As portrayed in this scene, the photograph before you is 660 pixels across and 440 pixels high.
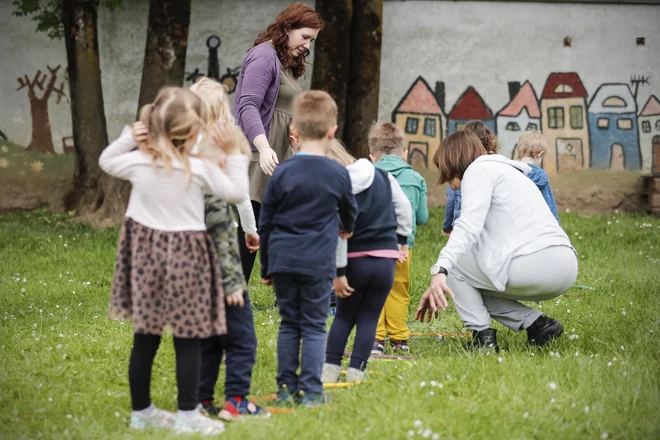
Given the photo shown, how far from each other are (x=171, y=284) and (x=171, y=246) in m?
0.17

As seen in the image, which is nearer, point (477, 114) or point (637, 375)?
point (637, 375)

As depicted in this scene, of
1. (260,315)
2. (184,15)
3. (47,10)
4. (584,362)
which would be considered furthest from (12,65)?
(584,362)

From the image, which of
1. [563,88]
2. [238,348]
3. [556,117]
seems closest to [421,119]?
[556,117]

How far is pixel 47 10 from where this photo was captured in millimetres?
12477

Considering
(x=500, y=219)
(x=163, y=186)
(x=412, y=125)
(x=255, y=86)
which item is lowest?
(x=500, y=219)

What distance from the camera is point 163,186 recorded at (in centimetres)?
355

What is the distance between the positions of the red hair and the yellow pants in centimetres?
165

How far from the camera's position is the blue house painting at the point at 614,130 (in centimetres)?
1395

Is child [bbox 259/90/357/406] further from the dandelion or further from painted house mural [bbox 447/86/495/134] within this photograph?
the dandelion

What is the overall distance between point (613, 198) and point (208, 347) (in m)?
11.5

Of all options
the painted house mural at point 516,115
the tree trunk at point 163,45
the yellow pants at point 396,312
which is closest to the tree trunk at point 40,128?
the tree trunk at point 163,45

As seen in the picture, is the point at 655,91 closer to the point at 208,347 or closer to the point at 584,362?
the point at 584,362

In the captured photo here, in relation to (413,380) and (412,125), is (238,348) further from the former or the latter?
(412,125)

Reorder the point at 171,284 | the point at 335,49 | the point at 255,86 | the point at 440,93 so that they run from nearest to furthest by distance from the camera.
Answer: the point at 171,284
the point at 255,86
the point at 335,49
the point at 440,93
